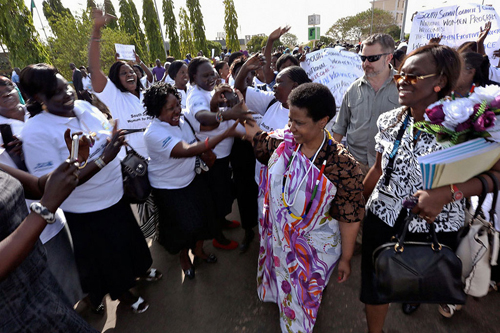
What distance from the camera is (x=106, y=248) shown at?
2.19m

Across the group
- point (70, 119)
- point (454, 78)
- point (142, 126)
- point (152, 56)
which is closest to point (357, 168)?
point (454, 78)

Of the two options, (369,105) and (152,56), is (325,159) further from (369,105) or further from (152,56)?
(152,56)

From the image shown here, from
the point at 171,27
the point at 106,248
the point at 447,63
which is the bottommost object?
the point at 106,248

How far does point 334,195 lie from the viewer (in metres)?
1.63

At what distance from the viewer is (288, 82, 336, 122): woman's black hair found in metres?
1.56

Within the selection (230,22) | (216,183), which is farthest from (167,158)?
(230,22)

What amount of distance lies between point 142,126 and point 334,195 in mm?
2680

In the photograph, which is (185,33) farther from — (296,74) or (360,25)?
(360,25)

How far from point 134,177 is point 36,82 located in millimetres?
922

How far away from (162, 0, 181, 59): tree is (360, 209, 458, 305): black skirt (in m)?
31.0

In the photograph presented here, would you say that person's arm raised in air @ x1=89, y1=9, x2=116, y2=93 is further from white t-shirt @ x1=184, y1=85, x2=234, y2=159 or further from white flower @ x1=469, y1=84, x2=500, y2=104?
white flower @ x1=469, y1=84, x2=500, y2=104

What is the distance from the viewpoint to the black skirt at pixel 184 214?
99.1 inches

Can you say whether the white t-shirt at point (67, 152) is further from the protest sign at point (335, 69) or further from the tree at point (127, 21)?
the tree at point (127, 21)

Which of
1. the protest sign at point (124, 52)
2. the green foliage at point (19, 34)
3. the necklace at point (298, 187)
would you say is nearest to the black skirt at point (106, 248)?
the necklace at point (298, 187)
